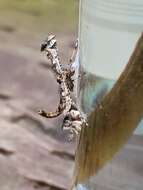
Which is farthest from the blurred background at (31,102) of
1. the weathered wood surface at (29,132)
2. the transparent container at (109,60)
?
the transparent container at (109,60)

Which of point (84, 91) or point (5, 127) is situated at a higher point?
point (84, 91)

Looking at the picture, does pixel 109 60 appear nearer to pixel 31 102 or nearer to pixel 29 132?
pixel 29 132

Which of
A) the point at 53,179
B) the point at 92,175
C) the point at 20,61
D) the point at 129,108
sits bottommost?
the point at 20,61

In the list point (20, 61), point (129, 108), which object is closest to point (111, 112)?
point (129, 108)

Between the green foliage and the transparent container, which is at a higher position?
the transparent container

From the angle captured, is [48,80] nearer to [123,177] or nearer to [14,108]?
[14,108]

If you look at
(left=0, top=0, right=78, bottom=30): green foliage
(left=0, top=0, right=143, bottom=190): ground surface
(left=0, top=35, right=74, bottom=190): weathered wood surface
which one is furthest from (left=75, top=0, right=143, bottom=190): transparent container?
(left=0, top=0, right=78, bottom=30): green foliage

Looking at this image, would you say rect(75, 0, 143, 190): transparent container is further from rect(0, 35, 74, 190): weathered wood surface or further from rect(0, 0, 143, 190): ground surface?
rect(0, 35, 74, 190): weathered wood surface

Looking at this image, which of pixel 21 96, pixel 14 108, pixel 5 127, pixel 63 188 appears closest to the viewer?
pixel 63 188
